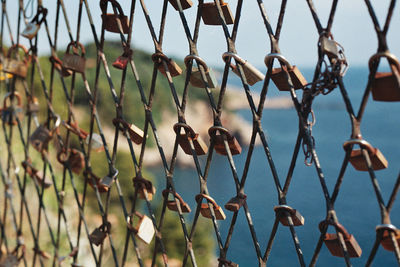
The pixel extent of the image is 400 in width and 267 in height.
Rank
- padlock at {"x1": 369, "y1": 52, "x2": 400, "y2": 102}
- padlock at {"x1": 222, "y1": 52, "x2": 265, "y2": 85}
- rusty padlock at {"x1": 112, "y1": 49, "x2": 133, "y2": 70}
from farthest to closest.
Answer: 1. rusty padlock at {"x1": 112, "y1": 49, "x2": 133, "y2": 70}
2. padlock at {"x1": 222, "y1": 52, "x2": 265, "y2": 85}
3. padlock at {"x1": 369, "y1": 52, "x2": 400, "y2": 102}

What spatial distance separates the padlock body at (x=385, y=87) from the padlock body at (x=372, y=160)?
0.04 meters

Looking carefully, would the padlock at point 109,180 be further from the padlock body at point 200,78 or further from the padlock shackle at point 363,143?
the padlock shackle at point 363,143

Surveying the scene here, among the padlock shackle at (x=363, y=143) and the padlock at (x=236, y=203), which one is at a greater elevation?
the padlock shackle at (x=363, y=143)

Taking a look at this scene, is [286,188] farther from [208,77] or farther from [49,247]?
[49,247]

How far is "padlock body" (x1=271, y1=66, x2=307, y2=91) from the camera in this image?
415mm

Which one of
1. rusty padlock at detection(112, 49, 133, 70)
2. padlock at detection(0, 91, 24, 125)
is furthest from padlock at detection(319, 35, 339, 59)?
padlock at detection(0, 91, 24, 125)

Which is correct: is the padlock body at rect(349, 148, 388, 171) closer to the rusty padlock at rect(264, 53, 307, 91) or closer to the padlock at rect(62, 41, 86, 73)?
the rusty padlock at rect(264, 53, 307, 91)

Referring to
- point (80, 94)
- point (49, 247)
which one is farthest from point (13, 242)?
point (80, 94)

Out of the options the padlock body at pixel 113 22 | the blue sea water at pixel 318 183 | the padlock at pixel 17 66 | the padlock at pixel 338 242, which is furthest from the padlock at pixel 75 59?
the padlock at pixel 338 242

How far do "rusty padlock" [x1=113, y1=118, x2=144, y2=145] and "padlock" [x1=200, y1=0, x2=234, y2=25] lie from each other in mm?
170

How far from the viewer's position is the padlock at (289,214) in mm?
439

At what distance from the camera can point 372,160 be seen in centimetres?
38

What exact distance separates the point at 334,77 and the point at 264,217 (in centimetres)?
49

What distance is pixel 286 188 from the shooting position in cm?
44
